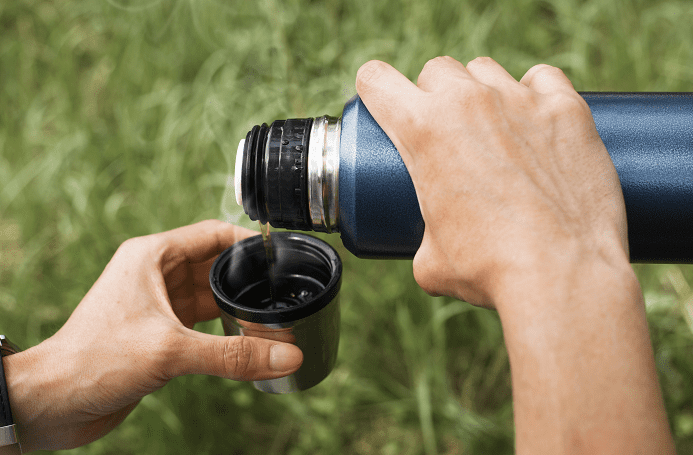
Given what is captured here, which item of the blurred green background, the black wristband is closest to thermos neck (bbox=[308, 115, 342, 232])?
the black wristband

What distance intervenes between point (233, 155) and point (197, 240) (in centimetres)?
53

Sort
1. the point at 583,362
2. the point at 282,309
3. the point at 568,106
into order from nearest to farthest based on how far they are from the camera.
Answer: the point at 583,362
the point at 568,106
the point at 282,309

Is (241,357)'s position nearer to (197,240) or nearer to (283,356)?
(283,356)

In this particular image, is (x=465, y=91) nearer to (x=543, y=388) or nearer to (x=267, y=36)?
(x=543, y=388)

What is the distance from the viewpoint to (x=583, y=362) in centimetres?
48

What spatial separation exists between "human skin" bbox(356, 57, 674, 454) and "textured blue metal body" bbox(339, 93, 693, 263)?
4cm

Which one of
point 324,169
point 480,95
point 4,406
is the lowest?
point 4,406

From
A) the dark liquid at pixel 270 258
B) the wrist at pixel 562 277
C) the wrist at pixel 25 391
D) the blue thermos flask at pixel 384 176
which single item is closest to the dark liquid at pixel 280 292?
the dark liquid at pixel 270 258

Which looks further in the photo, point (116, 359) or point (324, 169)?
point (116, 359)

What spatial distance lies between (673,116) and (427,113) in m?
0.31

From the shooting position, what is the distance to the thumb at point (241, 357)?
2.52 ft

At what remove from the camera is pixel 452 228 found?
1.82ft

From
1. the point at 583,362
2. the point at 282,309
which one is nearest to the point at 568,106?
the point at 583,362

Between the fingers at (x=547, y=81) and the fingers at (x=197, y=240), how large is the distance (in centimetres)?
67
